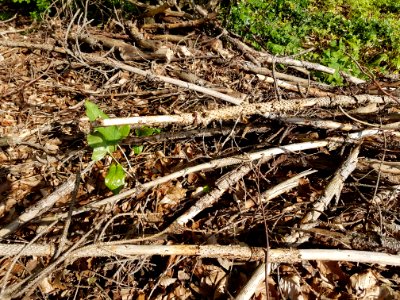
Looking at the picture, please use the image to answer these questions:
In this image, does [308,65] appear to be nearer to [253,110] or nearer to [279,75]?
[279,75]

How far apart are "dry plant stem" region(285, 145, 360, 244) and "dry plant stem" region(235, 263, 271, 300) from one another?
0.29 m

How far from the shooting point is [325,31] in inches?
220

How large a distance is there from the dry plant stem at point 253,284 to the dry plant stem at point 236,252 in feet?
0.23

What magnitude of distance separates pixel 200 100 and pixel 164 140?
0.73 metres

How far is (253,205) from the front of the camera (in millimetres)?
2598

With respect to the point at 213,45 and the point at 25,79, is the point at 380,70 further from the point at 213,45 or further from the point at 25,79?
the point at 25,79

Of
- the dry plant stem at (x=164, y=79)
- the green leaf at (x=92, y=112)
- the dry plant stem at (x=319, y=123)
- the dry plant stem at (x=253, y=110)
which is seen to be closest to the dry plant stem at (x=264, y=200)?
the dry plant stem at (x=319, y=123)

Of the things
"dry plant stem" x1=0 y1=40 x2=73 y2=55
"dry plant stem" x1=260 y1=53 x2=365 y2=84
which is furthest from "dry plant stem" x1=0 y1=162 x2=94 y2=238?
"dry plant stem" x1=260 y1=53 x2=365 y2=84

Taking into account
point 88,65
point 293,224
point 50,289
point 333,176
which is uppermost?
point 88,65

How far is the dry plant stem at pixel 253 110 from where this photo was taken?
98.2 inches

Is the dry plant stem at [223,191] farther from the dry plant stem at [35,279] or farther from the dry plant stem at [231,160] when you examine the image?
the dry plant stem at [35,279]

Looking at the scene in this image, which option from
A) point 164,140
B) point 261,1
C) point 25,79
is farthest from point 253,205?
point 261,1

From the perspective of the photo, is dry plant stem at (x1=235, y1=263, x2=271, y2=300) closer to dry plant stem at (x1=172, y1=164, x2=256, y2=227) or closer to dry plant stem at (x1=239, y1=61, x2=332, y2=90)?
dry plant stem at (x1=172, y1=164, x2=256, y2=227)

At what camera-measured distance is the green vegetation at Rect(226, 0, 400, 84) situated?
476cm
